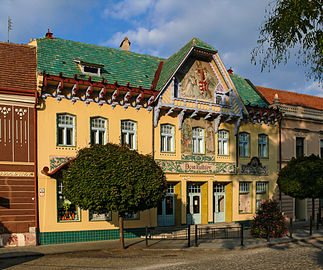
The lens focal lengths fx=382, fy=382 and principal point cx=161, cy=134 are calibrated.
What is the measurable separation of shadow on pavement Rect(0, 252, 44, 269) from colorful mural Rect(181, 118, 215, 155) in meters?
11.2

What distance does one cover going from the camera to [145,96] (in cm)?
2258

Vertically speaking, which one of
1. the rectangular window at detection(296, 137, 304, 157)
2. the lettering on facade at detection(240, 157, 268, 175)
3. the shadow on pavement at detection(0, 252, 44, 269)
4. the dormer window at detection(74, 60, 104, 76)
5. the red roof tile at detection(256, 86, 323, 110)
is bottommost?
the shadow on pavement at detection(0, 252, 44, 269)

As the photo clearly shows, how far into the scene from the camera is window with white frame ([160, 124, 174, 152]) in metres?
23.6

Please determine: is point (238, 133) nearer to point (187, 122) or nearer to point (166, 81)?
point (187, 122)

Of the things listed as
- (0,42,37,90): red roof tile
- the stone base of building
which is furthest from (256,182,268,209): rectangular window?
(0,42,37,90): red roof tile

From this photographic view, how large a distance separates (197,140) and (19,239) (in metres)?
12.2

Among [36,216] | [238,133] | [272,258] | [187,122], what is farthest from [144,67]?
[272,258]

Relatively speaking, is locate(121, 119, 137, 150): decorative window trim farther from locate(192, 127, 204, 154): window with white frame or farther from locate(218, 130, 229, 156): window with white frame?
locate(218, 130, 229, 156): window with white frame

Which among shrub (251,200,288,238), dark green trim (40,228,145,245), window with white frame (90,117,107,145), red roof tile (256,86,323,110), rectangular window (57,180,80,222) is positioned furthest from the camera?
red roof tile (256,86,323,110)

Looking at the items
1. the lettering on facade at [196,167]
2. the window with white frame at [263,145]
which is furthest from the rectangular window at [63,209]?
the window with white frame at [263,145]

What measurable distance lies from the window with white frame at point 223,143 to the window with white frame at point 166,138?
3828mm

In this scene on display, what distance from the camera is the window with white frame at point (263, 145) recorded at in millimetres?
28000

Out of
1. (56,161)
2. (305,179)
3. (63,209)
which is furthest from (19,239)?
(305,179)

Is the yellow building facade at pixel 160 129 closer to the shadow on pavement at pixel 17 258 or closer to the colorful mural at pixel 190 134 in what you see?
the colorful mural at pixel 190 134
